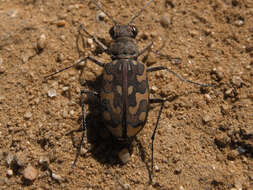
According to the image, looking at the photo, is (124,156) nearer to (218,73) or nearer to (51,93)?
(51,93)

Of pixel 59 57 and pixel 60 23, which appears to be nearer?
pixel 59 57

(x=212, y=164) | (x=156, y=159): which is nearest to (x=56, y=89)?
(x=156, y=159)

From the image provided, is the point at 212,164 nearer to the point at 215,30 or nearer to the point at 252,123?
the point at 252,123

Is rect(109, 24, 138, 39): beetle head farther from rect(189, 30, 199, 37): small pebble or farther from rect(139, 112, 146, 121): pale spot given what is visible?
rect(139, 112, 146, 121): pale spot

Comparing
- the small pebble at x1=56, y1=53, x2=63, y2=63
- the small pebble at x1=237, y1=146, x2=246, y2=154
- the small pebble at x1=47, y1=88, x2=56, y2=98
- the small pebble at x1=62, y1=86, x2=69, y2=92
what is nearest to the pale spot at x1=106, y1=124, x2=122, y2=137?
the small pebble at x1=62, y1=86, x2=69, y2=92

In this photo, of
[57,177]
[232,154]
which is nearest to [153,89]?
[232,154]

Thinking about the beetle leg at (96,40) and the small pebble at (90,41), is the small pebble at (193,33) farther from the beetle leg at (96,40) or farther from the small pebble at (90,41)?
the small pebble at (90,41)
